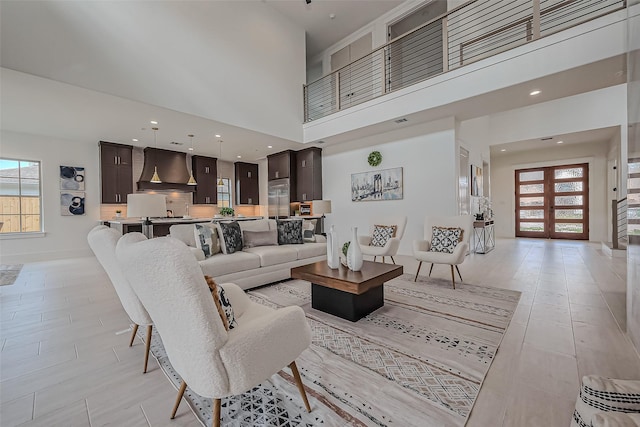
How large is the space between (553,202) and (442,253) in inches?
311

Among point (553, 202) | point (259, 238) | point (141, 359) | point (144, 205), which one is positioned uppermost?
point (553, 202)

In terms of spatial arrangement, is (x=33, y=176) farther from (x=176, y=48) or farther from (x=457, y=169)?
(x=457, y=169)

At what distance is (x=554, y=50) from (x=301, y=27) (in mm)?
5603

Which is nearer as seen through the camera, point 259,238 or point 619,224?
point 259,238

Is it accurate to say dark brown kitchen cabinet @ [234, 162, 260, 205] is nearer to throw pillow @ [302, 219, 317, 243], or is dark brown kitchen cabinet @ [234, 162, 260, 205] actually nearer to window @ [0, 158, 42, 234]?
window @ [0, 158, 42, 234]

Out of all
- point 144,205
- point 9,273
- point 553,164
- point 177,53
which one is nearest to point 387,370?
point 144,205

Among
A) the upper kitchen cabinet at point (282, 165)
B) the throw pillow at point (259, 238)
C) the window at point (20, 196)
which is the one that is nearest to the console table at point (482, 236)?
the throw pillow at point (259, 238)

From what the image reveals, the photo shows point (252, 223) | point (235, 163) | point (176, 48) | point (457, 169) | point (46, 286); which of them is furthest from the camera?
point (235, 163)

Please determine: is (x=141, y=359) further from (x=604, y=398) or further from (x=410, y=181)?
(x=410, y=181)

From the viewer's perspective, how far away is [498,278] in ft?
12.8

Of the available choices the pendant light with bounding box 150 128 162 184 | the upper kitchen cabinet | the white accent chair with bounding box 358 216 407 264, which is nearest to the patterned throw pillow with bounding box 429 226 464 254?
the white accent chair with bounding box 358 216 407 264

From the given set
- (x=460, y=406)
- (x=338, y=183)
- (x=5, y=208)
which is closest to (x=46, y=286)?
(x=5, y=208)

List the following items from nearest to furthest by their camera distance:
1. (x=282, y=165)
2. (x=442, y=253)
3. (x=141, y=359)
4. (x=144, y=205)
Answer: (x=141, y=359) < (x=144, y=205) < (x=442, y=253) < (x=282, y=165)

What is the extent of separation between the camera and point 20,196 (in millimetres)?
5820
